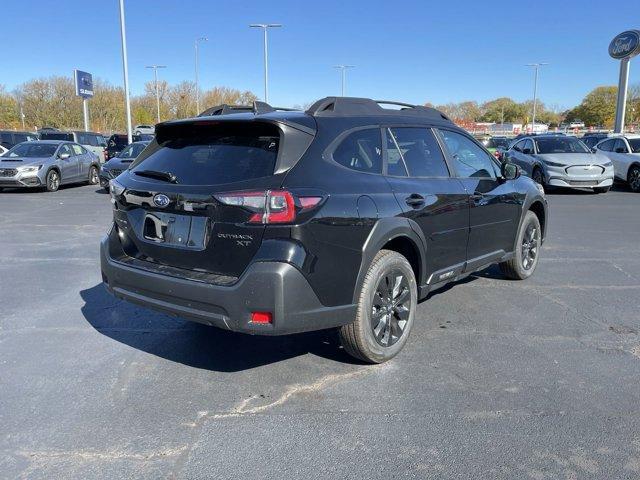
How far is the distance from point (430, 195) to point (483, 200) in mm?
992

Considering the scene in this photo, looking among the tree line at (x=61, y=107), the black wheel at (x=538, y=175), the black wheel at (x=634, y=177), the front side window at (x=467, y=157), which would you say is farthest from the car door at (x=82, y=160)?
the tree line at (x=61, y=107)

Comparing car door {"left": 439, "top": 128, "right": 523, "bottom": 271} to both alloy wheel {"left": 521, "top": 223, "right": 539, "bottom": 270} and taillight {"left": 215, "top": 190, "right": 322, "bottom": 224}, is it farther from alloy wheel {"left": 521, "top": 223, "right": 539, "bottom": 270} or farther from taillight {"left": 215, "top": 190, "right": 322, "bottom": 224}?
taillight {"left": 215, "top": 190, "right": 322, "bottom": 224}

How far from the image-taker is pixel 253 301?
10.7 feet

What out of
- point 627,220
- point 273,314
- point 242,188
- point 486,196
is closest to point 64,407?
point 273,314

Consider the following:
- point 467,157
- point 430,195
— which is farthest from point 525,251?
point 430,195

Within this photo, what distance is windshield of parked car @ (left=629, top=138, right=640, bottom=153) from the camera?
1745cm

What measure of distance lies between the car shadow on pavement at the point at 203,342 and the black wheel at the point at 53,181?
12.8 m

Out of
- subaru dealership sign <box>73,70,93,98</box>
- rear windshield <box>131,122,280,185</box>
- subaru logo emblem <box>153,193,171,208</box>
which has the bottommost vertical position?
subaru logo emblem <box>153,193,171,208</box>

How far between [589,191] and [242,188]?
1657 cm

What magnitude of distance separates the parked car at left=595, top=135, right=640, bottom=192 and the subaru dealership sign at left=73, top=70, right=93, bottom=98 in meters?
31.3

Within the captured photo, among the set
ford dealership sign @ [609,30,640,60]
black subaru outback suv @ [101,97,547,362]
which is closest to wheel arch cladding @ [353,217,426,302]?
black subaru outback suv @ [101,97,547,362]

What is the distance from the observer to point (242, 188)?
131 inches

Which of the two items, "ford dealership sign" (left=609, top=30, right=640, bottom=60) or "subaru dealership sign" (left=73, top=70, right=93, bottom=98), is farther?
"subaru dealership sign" (left=73, top=70, right=93, bottom=98)

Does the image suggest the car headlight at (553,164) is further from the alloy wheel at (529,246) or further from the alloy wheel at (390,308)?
the alloy wheel at (390,308)
